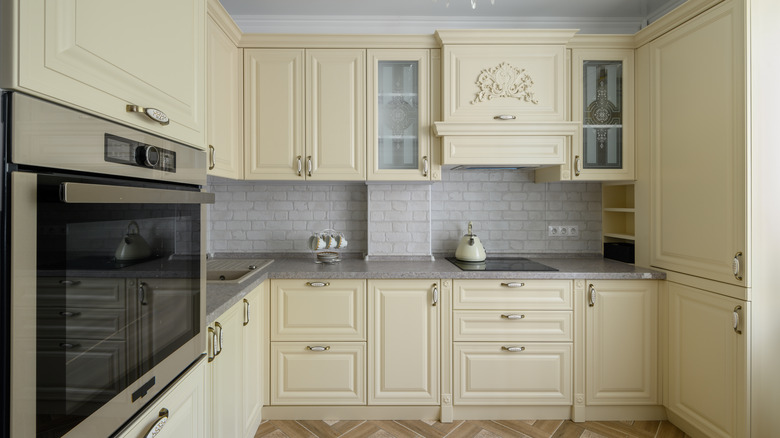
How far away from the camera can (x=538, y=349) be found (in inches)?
92.0

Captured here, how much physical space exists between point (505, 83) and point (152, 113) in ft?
6.99

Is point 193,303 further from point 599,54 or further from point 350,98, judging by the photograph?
point 599,54

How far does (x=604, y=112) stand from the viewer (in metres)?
2.57

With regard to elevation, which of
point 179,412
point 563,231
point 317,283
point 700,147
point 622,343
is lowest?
point 622,343

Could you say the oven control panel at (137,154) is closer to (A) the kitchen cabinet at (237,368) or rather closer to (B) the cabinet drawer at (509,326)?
(A) the kitchen cabinet at (237,368)

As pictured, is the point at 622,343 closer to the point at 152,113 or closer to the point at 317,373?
the point at 317,373

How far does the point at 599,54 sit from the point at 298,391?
2.86 meters

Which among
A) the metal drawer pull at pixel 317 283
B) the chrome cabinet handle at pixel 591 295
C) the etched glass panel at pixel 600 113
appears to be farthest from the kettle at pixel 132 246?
the etched glass panel at pixel 600 113

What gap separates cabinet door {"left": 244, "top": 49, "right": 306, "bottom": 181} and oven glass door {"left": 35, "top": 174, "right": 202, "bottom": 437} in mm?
1547

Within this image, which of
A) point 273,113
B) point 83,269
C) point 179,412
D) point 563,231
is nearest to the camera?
point 83,269

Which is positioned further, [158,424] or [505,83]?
[505,83]

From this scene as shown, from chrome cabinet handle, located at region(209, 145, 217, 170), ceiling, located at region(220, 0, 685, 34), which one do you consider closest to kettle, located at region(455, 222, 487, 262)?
ceiling, located at region(220, 0, 685, 34)

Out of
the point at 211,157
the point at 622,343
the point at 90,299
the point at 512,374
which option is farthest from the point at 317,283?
the point at 622,343

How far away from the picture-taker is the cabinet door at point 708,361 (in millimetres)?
1840
